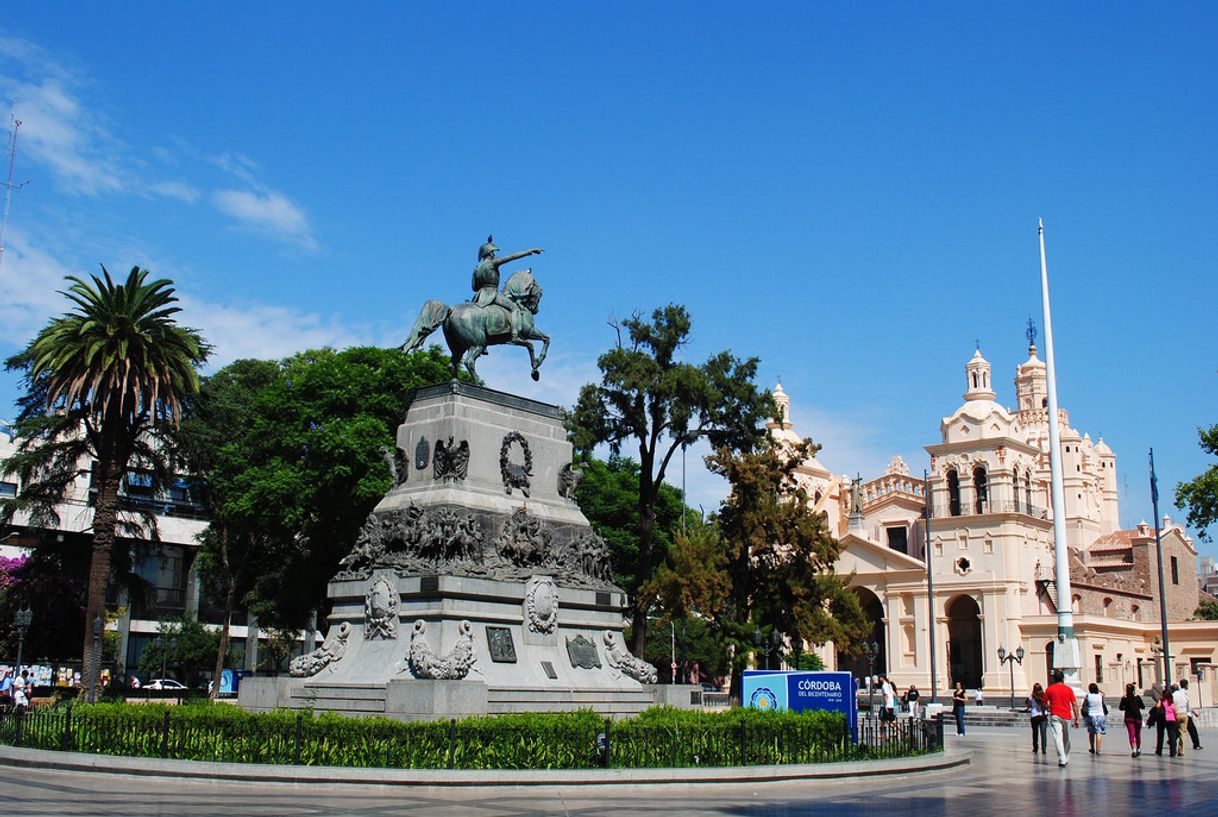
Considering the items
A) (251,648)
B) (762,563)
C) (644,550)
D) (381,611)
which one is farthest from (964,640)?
(381,611)

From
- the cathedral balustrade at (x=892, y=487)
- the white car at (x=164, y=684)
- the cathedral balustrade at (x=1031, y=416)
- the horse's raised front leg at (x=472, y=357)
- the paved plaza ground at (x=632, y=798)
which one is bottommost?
the white car at (x=164, y=684)

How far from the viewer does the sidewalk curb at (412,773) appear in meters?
15.7

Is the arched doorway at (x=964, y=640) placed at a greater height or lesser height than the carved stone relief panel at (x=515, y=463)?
lesser

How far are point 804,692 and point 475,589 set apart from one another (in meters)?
6.37

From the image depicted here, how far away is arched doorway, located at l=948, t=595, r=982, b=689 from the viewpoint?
82938 mm

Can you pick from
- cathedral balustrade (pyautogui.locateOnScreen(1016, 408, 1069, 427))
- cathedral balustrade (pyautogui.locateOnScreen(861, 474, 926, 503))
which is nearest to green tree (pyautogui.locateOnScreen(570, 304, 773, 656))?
cathedral balustrade (pyautogui.locateOnScreen(861, 474, 926, 503))

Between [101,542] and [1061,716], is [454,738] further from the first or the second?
[101,542]

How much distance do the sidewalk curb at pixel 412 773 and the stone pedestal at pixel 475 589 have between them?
8.90 feet

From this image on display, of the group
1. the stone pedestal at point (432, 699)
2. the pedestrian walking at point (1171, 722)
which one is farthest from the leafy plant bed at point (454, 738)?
the pedestrian walking at point (1171, 722)

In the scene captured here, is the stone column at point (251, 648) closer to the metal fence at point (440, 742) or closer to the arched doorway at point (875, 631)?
the arched doorway at point (875, 631)

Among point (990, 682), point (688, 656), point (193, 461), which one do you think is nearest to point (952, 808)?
point (193, 461)

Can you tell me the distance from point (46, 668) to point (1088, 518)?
86600mm

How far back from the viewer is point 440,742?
16.3m

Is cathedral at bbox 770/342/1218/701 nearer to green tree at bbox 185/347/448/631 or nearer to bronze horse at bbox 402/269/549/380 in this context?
green tree at bbox 185/347/448/631
